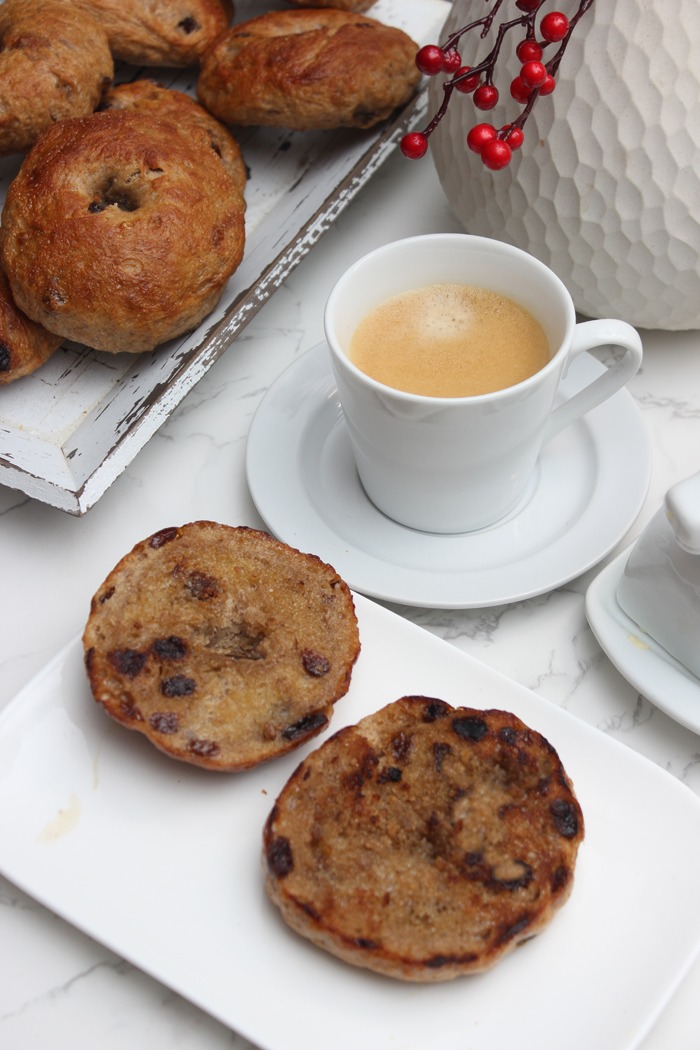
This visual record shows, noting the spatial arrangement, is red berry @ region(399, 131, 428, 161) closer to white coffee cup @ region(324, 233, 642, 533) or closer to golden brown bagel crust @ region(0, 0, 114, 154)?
white coffee cup @ region(324, 233, 642, 533)

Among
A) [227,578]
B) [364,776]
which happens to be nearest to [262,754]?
[364,776]

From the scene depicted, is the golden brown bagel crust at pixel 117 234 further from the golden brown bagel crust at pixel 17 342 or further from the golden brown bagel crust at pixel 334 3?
the golden brown bagel crust at pixel 334 3

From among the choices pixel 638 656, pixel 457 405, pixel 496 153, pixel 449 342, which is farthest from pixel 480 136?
pixel 638 656

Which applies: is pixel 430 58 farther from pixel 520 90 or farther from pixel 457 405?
pixel 457 405

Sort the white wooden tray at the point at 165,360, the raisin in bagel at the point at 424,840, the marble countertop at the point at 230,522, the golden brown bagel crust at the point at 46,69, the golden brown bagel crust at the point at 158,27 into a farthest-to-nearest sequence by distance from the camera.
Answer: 1. the golden brown bagel crust at the point at 158,27
2. the golden brown bagel crust at the point at 46,69
3. the white wooden tray at the point at 165,360
4. the marble countertop at the point at 230,522
5. the raisin in bagel at the point at 424,840

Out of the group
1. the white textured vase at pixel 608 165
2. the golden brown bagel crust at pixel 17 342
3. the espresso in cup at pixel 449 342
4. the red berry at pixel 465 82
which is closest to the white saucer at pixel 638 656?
the espresso in cup at pixel 449 342

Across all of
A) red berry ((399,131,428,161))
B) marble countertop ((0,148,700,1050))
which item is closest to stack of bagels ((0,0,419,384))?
marble countertop ((0,148,700,1050))

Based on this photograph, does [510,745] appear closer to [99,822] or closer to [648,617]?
[648,617]
